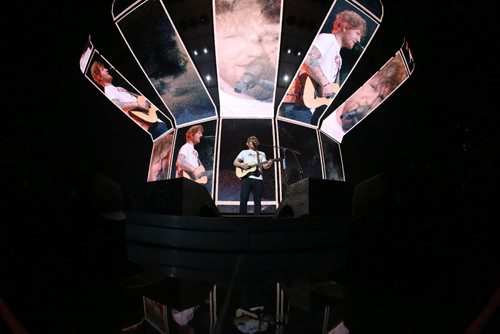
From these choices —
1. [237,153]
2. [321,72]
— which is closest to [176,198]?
[321,72]

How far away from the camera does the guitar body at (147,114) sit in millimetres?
8344

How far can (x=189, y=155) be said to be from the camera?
1000 cm

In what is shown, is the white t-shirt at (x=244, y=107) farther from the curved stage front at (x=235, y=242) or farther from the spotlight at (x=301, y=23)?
the curved stage front at (x=235, y=242)

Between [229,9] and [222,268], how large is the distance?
6084 millimetres

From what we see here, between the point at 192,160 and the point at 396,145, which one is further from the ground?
the point at 192,160

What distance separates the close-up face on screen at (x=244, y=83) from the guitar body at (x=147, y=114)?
36 millimetres

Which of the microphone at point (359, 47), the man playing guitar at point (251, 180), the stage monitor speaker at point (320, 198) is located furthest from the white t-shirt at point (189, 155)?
the stage monitor speaker at point (320, 198)

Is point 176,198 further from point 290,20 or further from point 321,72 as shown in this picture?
point 321,72

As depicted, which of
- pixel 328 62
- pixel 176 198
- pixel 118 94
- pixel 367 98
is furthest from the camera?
pixel 328 62

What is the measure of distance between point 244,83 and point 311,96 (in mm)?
2088

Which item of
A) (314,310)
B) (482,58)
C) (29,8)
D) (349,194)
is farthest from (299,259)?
(29,8)

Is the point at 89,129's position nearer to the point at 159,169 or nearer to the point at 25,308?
the point at 25,308

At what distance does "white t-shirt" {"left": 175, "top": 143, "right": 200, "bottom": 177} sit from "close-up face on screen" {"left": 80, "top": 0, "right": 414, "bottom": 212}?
0.03 m

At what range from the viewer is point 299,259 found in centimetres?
241
